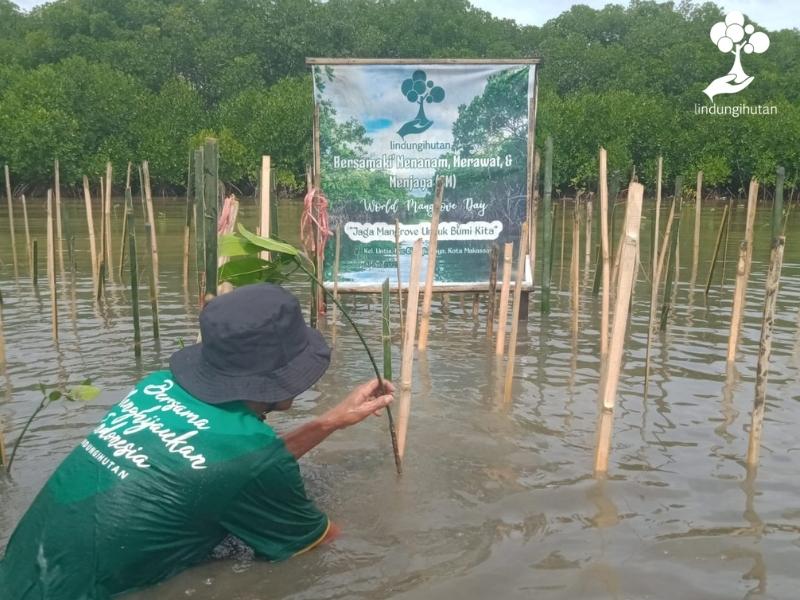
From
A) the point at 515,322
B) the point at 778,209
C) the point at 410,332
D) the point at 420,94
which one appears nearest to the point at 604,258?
the point at 515,322

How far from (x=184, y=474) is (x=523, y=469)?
2469mm

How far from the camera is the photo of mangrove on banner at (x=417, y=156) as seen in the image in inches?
307

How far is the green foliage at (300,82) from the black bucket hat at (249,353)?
5007 mm

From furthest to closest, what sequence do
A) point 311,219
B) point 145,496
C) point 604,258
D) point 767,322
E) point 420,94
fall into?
point 420,94
point 311,219
point 604,258
point 767,322
point 145,496

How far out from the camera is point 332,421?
3582 millimetres

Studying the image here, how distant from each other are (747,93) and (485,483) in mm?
45087

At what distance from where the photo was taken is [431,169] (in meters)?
7.97

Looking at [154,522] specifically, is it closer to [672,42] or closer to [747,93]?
[747,93]

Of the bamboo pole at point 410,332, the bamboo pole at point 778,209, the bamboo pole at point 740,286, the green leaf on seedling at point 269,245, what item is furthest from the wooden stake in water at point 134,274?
the bamboo pole at point 778,209

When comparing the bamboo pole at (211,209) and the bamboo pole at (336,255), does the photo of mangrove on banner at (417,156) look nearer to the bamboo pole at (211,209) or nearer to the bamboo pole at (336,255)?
the bamboo pole at (336,255)

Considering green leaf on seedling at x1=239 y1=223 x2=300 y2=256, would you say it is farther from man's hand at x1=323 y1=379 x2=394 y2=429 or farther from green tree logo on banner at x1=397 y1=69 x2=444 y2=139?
green tree logo on banner at x1=397 y1=69 x2=444 y2=139

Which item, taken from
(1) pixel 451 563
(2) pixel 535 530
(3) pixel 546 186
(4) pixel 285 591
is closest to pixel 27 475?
(4) pixel 285 591

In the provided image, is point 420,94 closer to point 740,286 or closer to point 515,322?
point 515,322

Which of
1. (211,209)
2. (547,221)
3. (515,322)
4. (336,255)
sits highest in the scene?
(211,209)
